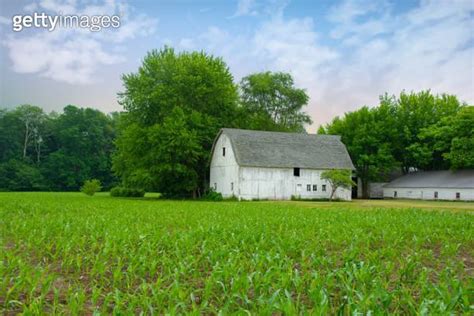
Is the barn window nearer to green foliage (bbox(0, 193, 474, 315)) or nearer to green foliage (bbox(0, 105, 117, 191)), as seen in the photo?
green foliage (bbox(0, 193, 474, 315))

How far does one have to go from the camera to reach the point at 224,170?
48031mm

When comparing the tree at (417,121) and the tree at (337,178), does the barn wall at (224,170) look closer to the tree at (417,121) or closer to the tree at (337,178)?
the tree at (337,178)

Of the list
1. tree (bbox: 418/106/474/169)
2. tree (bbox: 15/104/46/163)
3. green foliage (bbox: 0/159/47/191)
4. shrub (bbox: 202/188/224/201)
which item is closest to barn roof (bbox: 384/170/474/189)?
tree (bbox: 418/106/474/169)

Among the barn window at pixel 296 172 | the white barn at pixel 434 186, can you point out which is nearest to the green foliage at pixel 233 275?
the barn window at pixel 296 172

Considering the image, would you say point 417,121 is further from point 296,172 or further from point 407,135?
point 296,172

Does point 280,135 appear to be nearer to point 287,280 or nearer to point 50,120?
point 287,280

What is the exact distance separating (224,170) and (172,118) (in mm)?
7774

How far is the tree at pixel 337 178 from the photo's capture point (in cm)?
4662

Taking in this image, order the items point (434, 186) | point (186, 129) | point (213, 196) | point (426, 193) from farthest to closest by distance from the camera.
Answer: point (426, 193)
point (434, 186)
point (213, 196)
point (186, 129)

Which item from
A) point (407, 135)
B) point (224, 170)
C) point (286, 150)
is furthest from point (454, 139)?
point (224, 170)

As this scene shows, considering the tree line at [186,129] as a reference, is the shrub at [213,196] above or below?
below

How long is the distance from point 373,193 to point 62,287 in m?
61.0

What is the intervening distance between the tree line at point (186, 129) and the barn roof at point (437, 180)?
142 centimetres

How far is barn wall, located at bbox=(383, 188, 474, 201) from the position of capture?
50281mm
